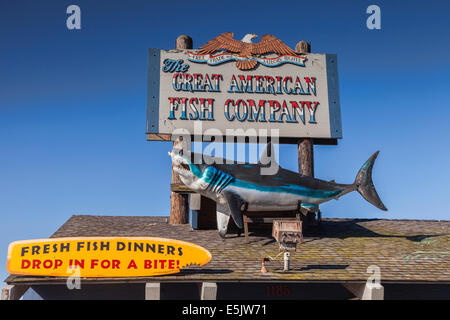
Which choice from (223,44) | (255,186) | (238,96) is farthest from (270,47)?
(255,186)

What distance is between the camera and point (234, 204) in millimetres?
10953

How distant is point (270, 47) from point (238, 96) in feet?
7.23

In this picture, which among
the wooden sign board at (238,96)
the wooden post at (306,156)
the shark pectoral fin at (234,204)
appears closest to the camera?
the shark pectoral fin at (234,204)

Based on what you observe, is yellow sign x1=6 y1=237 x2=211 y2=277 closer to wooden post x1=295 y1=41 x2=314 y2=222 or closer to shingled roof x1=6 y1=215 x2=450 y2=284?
shingled roof x1=6 y1=215 x2=450 y2=284

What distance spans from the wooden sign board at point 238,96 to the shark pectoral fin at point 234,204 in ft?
8.71

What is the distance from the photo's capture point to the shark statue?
36.3 feet

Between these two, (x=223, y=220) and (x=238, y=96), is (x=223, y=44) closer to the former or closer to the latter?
(x=238, y=96)

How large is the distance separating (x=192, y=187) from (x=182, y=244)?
8.98ft

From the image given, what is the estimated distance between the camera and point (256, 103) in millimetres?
13430

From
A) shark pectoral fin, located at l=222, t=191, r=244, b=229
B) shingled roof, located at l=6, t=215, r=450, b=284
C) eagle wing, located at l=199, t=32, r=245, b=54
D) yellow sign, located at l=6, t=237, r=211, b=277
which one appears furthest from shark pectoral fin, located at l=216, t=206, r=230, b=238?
eagle wing, located at l=199, t=32, r=245, b=54

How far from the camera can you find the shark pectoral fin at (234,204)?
10766 mm

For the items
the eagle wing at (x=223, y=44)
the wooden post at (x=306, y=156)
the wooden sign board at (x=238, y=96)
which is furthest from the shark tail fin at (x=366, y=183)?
the eagle wing at (x=223, y=44)

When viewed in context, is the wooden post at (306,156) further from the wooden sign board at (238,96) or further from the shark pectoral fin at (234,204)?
the shark pectoral fin at (234,204)

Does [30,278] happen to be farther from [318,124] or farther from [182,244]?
[318,124]
